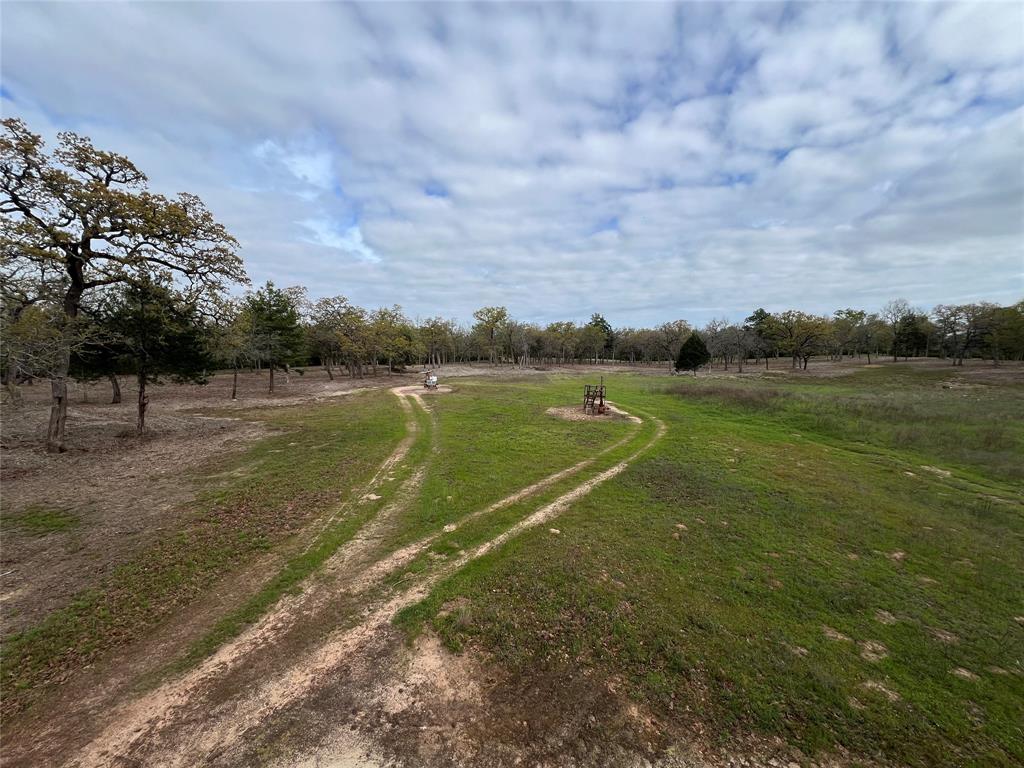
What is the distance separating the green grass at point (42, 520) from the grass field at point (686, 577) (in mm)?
75

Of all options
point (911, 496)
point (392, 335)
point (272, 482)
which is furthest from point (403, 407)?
point (392, 335)

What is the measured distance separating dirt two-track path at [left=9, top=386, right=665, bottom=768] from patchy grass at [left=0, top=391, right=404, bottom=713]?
928 millimetres

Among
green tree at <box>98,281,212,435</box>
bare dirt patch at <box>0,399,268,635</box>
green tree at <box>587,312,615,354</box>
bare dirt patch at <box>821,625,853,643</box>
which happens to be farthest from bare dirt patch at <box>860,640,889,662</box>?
green tree at <box>587,312,615,354</box>

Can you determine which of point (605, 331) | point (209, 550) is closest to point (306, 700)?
point (209, 550)

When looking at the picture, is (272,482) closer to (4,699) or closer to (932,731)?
(4,699)

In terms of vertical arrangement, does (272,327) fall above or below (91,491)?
above

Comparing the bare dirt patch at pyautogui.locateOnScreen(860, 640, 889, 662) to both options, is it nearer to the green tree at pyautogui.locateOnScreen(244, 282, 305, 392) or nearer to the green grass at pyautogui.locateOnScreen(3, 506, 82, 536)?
the green grass at pyautogui.locateOnScreen(3, 506, 82, 536)

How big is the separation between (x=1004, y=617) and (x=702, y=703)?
20.5 feet

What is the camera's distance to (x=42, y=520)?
Answer: 9016mm

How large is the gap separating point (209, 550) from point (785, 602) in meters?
11.3

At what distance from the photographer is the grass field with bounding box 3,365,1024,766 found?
468cm

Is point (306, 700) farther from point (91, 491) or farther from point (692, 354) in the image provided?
point (692, 354)

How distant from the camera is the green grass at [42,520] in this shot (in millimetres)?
8541

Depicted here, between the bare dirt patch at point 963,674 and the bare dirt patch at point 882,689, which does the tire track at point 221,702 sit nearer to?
the bare dirt patch at point 882,689
